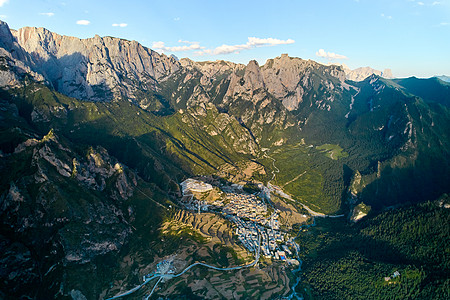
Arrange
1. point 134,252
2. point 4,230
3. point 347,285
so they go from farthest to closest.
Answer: point 134,252 → point 347,285 → point 4,230

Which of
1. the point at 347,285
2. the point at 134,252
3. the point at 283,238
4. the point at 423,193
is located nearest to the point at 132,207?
the point at 134,252

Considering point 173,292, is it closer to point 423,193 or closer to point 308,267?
point 308,267

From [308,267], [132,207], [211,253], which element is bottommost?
[308,267]

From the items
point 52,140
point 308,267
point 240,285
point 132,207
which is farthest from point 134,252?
point 308,267

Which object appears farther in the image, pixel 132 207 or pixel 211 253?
pixel 132 207

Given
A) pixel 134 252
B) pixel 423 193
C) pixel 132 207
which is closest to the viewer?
pixel 134 252

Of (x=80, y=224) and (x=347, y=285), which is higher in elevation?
(x=80, y=224)
